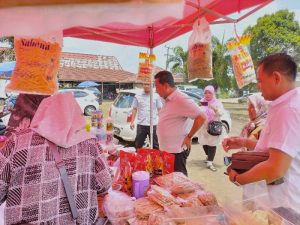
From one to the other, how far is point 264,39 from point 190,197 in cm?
2049

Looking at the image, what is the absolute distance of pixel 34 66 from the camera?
167 cm

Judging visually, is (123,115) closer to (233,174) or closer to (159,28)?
(159,28)

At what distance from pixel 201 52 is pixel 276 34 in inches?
784

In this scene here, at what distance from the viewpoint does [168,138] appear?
331cm

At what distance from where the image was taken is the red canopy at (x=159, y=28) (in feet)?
8.02

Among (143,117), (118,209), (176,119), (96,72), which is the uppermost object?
(96,72)

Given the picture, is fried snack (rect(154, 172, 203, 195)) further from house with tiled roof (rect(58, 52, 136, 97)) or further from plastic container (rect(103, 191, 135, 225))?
house with tiled roof (rect(58, 52, 136, 97))

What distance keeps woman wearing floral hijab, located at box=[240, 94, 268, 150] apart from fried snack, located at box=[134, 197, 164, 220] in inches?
66.6

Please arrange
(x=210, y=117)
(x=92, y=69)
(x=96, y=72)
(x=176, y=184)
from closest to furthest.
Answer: (x=176, y=184) < (x=210, y=117) < (x=96, y=72) < (x=92, y=69)

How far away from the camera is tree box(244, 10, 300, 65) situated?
1891 centimetres

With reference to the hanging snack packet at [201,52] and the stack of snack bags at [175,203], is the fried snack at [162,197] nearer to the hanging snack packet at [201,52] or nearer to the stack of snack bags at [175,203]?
the stack of snack bags at [175,203]

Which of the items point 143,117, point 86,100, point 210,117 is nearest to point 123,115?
point 143,117

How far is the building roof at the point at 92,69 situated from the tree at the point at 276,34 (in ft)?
35.5

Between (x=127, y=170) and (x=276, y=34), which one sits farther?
(x=276, y=34)
